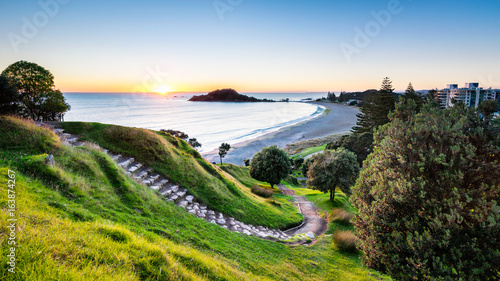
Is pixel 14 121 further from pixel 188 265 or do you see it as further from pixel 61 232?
pixel 188 265

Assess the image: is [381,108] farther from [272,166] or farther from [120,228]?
[120,228]

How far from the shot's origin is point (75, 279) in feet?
8.86

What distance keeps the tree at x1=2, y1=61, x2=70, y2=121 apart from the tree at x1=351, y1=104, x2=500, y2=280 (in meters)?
28.9

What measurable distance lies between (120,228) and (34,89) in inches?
1051

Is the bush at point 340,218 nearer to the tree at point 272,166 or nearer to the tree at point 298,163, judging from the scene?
the tree at point 272,166

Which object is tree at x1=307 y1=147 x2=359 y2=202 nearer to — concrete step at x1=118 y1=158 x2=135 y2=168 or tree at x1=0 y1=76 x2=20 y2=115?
concrete step at x1=118 y1=158 x2=135 y2=168

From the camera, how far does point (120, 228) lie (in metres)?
4.71

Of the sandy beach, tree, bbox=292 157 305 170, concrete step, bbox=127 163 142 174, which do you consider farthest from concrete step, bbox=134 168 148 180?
tree, bbox=292 157 305 170

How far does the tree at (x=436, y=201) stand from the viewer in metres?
4.78

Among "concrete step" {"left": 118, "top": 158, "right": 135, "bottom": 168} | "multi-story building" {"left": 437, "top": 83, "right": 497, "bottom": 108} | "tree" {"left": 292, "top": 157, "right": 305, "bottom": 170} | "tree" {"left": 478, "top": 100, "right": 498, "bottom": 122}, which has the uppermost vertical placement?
"multi-story building" {"left": 437, "top": 83, "right": 497, "bottom": 108}

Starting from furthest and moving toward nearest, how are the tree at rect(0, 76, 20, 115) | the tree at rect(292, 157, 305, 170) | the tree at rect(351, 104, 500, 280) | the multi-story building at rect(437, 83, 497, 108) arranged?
the multi-story building at rect(437, 83, 497, 108) < the tree at rect(292, 157, 305, 170) < the tree at rect(0, 76, 20, 115) < the tree at rect(351, 104, 500, 280)

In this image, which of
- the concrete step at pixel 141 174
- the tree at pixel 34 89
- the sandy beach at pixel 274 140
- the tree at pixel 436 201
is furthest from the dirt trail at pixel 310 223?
the sandy beach at pixel 274 140

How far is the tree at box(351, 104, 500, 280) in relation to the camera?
4.78 m

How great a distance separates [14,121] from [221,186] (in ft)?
35.8
